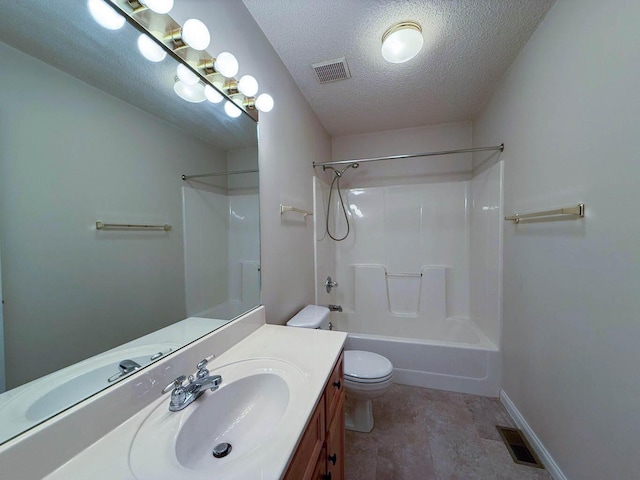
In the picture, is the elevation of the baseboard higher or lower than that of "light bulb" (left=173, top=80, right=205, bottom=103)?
lower

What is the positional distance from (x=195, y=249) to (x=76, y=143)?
0.52 meters

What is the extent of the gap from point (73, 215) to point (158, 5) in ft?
2.35

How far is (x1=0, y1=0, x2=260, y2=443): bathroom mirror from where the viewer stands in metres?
0.52

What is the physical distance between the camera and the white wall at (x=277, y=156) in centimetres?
114

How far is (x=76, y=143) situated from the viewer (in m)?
0.61

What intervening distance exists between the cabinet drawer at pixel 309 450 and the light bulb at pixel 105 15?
4.26ft

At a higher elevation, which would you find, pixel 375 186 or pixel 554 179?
pixel 375 186

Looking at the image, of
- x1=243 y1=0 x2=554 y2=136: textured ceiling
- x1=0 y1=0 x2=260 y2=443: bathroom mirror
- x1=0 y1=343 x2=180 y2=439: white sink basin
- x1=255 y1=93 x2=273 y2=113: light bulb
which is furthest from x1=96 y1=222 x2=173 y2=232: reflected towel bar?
x1=243 y1=0 x2=554 y2=136: textured ceiling

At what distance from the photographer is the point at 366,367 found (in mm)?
1640

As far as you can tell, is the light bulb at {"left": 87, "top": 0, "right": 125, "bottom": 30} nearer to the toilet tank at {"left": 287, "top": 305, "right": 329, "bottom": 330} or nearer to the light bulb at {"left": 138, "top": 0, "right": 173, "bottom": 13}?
the light bulb at {"left": 138, "top": 0, "right": 173, "bottom": 13}

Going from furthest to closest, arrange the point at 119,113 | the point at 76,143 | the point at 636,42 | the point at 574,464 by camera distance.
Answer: the point at 574,464 < the point at 636,42 < the point at 119,113 < the point at 76,143

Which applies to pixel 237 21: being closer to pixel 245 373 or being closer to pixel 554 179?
pixel 245 373

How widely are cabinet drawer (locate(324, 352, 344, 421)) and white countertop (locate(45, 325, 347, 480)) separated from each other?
0.27 ft

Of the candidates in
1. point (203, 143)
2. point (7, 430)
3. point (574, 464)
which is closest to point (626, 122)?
point (574, 464)
